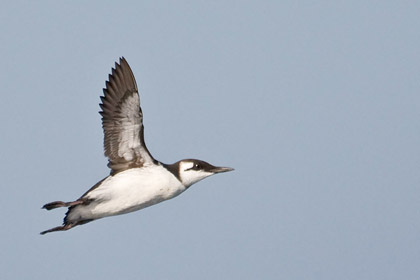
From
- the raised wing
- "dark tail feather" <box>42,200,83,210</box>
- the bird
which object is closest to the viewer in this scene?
"dark tail feather" <box>42,200,83,210</box>

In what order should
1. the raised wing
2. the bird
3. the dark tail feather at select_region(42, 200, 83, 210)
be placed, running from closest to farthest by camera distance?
the dark tail feather at select_region(42, 200, 83, 210)
the bird
the raised wing

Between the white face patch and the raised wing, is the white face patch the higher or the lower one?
the lower one

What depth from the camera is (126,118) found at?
11.9 metres

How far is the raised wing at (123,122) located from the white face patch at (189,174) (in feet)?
1.58

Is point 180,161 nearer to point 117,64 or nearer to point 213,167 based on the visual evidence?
point 213,167

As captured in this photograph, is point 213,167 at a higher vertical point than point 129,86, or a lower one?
lower

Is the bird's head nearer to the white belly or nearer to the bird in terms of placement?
the bird

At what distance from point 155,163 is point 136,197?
0.67 meters

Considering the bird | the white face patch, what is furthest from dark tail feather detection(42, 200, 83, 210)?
the white face patch

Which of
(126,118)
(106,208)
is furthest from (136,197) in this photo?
(126,118)

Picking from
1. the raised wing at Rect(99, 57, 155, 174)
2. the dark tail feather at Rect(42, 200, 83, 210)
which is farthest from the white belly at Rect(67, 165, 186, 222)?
the raised wing at Rect(99, 57, 155, 174)

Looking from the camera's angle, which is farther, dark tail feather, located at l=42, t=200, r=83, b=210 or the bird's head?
the bird's head

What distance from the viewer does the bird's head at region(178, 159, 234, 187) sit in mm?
11922

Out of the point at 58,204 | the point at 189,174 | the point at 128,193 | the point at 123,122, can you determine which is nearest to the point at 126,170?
the point at 128,193
